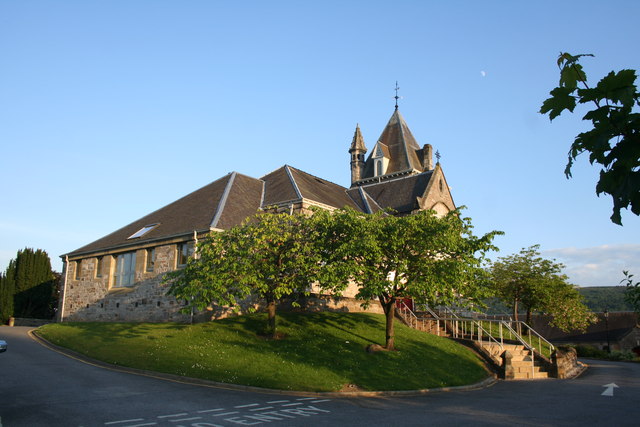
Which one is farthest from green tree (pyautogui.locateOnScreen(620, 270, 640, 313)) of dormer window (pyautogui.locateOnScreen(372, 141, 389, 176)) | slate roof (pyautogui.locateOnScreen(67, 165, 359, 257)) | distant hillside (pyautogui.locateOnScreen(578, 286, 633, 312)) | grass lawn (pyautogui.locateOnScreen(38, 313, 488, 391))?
distant hillside (pyautogui.locateOnScreen(578, 286, 633, 312))

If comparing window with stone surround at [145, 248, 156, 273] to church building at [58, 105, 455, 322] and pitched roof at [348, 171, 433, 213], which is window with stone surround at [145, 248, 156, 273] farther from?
pitched roof at [348, 171, 433, 213]

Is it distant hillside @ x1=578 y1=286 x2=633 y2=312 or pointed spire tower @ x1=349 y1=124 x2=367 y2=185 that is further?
distant hillside @ x1=578 y1=286 x2=633 y2=312

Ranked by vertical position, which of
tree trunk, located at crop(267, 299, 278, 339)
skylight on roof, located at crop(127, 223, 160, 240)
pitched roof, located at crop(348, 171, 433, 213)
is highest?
pitched roof, located at crop(348, 171, 433, 213)

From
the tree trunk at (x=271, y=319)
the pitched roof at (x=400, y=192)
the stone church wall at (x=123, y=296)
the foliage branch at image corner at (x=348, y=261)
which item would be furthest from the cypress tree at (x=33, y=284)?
the tree trunk at (x=271, y=319)

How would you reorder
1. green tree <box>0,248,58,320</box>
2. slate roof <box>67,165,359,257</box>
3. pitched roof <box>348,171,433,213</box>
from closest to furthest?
slate roof <box>67,165,359,257</box> < pitched roof <box>348,171,433,213</box> < green tree <box>0,248,58,320</box>

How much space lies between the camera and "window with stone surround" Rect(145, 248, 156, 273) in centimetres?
3042

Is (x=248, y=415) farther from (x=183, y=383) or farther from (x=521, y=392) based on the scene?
(x=521, y=392)

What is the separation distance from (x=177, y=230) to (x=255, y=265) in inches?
408

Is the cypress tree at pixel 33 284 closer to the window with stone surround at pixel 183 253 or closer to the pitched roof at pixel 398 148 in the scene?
the window with stone surround at pixel 183 253

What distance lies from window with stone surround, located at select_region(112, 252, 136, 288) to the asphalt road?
12.7 meters

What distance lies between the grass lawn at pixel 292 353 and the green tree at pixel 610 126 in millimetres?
14352

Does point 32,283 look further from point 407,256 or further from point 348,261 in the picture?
point 407,256

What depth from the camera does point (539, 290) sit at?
31.9 meters

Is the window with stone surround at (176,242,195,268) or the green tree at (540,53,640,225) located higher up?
the window with stone surround at (176,242,195,268)
